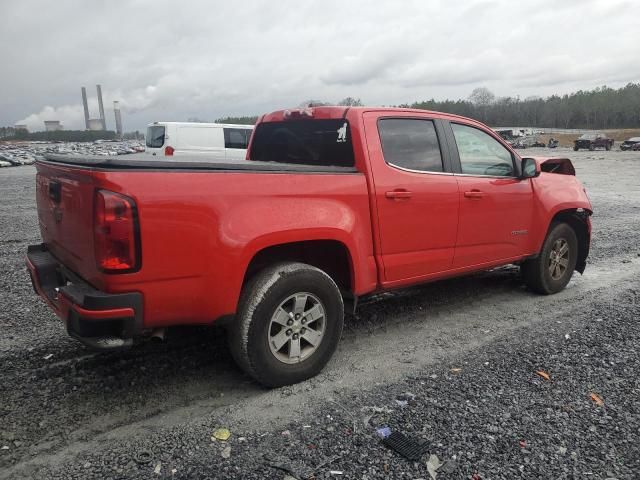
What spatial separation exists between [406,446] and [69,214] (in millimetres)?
2330

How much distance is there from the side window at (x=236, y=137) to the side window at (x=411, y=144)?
42.7 ft

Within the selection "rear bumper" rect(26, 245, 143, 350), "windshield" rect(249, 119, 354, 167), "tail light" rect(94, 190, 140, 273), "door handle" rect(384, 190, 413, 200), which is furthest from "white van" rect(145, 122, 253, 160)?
"tail light" rect(94, 190, 140, 273)

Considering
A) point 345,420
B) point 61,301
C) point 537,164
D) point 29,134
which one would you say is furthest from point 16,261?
point 29,134

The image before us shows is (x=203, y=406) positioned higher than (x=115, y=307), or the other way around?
(x=115, y=307)

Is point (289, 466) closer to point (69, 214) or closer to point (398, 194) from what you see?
point (69, 214)

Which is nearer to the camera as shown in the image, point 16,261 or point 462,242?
point 462,242

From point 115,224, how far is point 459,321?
3.23m

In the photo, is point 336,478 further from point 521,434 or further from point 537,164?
point 537,164

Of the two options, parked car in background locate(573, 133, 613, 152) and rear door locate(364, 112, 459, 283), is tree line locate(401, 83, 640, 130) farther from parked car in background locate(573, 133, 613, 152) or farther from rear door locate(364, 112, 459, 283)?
rear door locate(364, 112, 459, 283)

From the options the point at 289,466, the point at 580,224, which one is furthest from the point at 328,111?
the point at 580,224

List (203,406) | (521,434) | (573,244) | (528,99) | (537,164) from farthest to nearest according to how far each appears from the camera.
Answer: (528,99) → (573,244) → (537,164) → (203,406) → (521,434)

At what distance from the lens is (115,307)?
262 cm

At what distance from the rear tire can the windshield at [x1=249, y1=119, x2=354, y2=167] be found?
A: 2.64 m

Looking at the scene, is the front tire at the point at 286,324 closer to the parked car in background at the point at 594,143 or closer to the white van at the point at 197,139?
the white van at the point at 197,139
